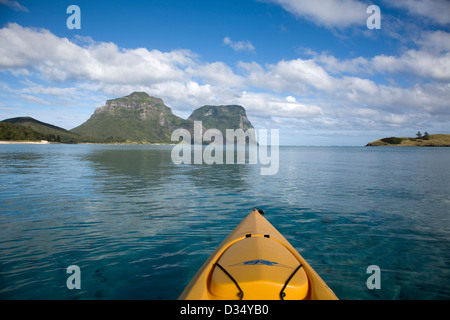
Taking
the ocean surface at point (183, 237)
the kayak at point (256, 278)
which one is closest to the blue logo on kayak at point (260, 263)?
the kayak at point (256, 278)

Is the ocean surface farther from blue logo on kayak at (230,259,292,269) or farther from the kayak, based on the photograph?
blue logo on kayak at (230,259,292,269)

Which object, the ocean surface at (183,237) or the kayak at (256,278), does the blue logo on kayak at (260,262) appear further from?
the ocean surface at (183,237)

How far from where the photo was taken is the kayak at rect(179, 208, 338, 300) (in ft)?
12.5

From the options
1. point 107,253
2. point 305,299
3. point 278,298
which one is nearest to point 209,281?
point 278,298

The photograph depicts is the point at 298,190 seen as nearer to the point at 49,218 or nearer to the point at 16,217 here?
the point at 49,218

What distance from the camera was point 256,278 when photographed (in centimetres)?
393

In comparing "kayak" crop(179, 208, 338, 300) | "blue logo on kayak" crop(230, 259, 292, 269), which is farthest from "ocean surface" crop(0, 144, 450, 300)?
"blue logo on kayak" crop(230, 259, 292, 269)

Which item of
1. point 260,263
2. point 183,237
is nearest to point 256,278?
point 260,263

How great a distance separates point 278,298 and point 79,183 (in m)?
21.1

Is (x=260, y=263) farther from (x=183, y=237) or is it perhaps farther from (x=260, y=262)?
(x=183, y=237)

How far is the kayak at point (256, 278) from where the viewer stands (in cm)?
381

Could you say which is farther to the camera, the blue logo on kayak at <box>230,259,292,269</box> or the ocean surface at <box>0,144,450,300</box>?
the ocean surface at <box>0,144,450,300</box>

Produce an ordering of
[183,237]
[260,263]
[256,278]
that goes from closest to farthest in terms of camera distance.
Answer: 1. [256,278]
2. [260,263]
3. [183,237]
